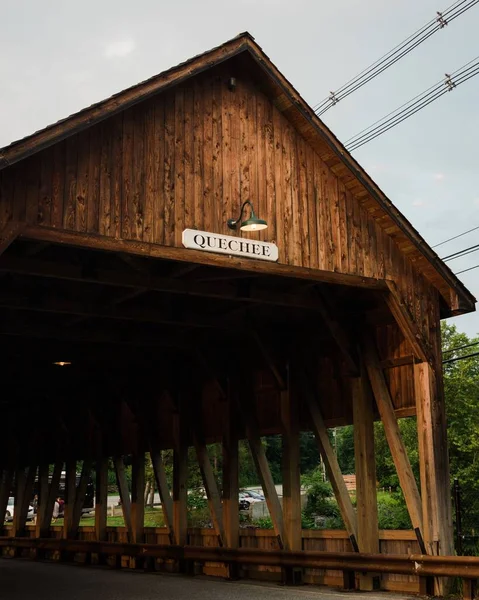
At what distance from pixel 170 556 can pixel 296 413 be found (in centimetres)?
378

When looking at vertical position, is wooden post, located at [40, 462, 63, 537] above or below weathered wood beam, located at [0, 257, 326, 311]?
below

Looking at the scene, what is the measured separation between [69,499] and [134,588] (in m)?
7.63

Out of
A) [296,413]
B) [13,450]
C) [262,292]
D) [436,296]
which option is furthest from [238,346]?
[13,450]

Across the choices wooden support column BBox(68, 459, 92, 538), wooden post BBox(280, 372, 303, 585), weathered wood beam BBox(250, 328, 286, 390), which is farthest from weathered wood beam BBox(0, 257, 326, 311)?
wooden support column BBox(68, 459, 92, 538)

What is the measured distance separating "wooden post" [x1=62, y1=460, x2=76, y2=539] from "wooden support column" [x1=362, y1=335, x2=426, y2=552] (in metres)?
10.2

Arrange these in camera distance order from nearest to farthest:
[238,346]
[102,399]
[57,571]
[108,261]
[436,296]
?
[108,261] → [436,296] → [238,346] → [57,571] → [102,399]

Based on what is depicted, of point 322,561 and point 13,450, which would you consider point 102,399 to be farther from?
point 322,561

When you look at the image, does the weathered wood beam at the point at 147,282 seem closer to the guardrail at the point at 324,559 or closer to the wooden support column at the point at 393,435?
the wooden support column at the point at 393,435

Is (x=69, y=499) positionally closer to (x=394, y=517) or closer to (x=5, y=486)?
(x=5, y=486)

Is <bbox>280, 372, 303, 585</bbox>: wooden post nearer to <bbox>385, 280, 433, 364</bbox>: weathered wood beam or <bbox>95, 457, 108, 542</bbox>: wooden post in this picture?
<bbox>385, 280, 433, 364</bbox>: weathered wood beam

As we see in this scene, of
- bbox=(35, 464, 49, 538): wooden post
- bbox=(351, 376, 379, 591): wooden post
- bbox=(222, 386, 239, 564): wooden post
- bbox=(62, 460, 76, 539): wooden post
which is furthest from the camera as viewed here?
bbox=(35, 464, 49, 538): wooden post

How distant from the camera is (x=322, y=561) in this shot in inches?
484

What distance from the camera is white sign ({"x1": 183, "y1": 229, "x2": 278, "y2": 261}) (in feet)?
33.4

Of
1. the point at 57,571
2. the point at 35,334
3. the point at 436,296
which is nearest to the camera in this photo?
the point at 436,296
